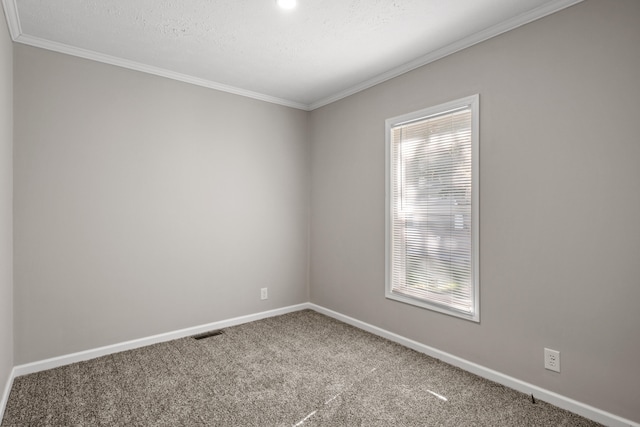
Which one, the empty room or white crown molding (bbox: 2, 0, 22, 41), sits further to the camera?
white crown molding (bbox: 2, 0, 22, 41)

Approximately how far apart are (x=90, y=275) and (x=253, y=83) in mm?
2316

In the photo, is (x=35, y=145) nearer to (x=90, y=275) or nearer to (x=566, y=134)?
(x=90, y=275)

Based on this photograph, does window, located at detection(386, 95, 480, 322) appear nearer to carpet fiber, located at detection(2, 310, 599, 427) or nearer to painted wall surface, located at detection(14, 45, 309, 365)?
carpet fiber, located at detection(2, 310, 599, 427)

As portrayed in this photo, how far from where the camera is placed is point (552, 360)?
7.09 ft

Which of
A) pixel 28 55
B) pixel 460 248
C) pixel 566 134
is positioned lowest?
pixel 460 248

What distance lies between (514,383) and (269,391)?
1671 millimetres

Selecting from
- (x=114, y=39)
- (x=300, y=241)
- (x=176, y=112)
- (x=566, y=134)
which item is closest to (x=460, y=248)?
(x=566, y=134)

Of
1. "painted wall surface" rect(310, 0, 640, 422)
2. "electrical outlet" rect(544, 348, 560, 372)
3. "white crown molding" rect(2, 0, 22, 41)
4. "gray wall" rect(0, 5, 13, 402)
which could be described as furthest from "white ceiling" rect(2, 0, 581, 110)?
"electrical outlet" rect(544, 348, 560, 372)

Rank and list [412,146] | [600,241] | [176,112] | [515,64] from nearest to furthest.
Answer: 1. [600,241]
2. [515,64]
3. [412,146]
4. [176,112]

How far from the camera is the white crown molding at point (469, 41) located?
213 centimetres

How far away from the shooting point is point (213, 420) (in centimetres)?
200

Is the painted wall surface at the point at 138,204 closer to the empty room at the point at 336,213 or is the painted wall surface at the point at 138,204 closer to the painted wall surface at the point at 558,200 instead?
the empty room at the point at 336,213

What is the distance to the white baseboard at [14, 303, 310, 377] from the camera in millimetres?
2574

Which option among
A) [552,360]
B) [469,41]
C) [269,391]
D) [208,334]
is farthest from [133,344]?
[469,41]
